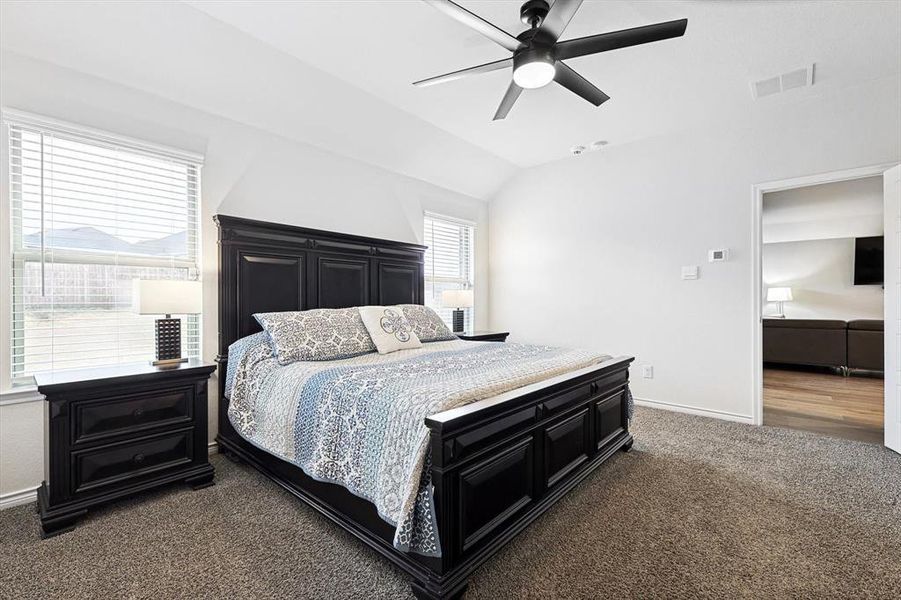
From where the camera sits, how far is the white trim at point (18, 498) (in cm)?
223

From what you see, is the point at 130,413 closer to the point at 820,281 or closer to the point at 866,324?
the point at 866,324

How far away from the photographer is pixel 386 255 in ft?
13.4

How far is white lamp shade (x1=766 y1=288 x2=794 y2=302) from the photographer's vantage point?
6.85m

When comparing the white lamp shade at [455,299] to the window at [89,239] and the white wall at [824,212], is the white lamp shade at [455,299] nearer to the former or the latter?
the window at [89,239]

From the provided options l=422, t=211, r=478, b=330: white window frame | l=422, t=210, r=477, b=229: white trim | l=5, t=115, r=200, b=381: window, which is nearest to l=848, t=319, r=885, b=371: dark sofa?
l=422, t=211, r=478, b=330: white window frame

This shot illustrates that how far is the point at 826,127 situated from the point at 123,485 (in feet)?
18.1

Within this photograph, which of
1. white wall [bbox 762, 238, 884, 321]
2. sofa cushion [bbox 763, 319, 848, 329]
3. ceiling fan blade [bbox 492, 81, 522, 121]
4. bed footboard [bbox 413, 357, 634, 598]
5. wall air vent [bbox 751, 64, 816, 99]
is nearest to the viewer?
bed footboard [bbox 413, 357, 634, 598]

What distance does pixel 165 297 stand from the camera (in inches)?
98.0

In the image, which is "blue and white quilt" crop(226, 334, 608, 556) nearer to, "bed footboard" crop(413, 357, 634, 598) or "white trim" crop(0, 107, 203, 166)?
"bed footboard" crop(413, 357, 634, 598)

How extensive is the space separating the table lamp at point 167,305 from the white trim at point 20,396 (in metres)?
0.58

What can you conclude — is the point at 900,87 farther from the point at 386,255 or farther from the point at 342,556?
the point at 342,556

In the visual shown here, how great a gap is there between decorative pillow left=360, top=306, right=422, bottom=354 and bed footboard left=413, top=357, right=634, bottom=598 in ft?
4.26

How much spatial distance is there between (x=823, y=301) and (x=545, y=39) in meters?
7.30

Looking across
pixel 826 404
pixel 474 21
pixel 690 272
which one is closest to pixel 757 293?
pixel 690 272
